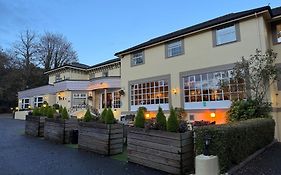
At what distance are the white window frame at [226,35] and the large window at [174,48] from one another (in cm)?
278

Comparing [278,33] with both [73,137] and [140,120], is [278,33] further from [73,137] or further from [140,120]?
[73,137]

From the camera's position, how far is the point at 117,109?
22.7 m

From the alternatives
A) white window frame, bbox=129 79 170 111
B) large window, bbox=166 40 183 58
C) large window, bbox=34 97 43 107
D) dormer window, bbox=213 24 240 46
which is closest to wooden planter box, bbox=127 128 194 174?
dormer window, bbox=213 24 240 46

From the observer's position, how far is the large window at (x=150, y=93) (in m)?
16.8

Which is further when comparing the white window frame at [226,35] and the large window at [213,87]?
the white window frame at [226,35]

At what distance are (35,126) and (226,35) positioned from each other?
517 inches

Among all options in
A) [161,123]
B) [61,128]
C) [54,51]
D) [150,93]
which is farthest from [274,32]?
[54,51]

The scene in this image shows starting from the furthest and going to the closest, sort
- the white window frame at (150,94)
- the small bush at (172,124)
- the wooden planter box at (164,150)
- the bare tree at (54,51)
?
the bare tree at (54,51)
the white window frame at (150,94)
the small bush at (172,124)
the wooden planter box at (164,150)

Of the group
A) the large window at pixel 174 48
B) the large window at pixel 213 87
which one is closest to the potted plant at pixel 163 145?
the large window at pixel 213 87

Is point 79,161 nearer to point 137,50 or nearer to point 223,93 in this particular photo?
point 223,93

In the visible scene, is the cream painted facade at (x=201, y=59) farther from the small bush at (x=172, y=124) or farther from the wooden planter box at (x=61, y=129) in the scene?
the small bush at (x=172, y=124)

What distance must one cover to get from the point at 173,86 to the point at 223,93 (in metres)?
3.73

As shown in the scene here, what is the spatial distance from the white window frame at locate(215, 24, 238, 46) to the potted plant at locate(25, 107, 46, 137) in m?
12.0

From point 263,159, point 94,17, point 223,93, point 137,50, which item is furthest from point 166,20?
point 263,159
